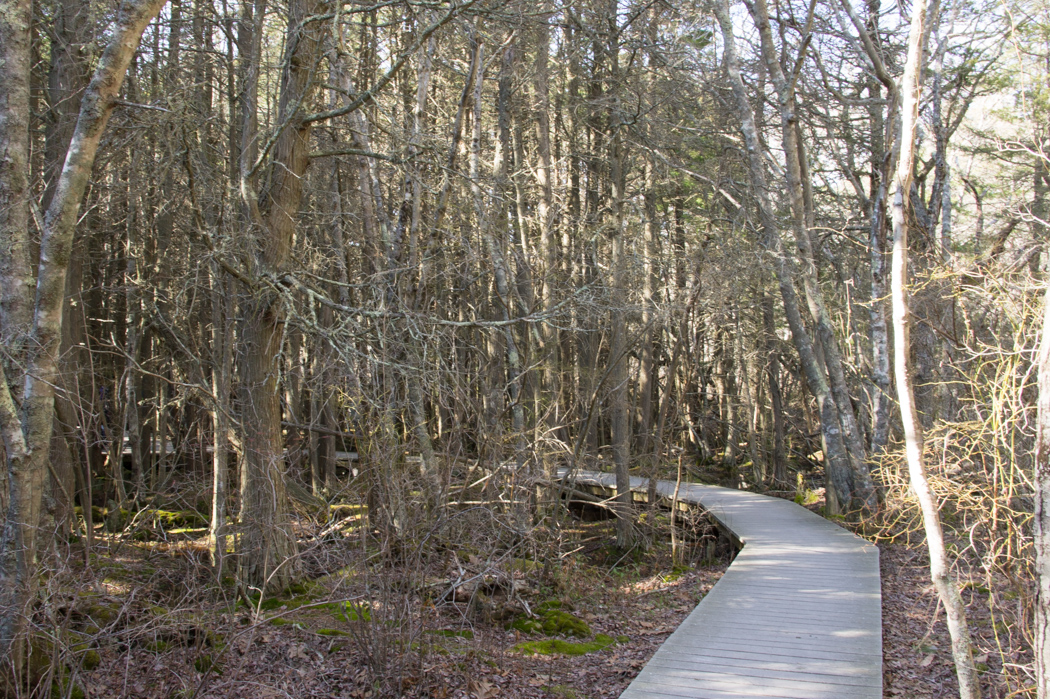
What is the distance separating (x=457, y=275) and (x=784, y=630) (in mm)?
5590

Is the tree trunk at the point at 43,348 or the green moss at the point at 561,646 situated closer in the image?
the tree trunk at the point at 43,348

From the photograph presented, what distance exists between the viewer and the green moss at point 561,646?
7.76m

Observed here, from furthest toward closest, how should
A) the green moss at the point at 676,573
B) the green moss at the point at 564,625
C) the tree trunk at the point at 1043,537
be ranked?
the green moss at the point at 676,573, the green moss at the point at 564,625, the tree trunk at the point at 1043,537

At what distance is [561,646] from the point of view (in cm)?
799

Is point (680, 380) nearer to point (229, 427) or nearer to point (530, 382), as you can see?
point (530, 382)

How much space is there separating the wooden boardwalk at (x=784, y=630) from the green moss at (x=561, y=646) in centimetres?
117

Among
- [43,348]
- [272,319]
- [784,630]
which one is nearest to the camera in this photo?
[43,348]

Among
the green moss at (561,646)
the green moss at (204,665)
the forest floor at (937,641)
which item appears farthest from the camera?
the green moss at (561,646)

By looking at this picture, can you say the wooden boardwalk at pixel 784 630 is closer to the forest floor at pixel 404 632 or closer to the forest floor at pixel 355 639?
the forest floor at pixel 404 632

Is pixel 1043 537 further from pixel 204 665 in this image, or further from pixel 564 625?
pixel 204 665

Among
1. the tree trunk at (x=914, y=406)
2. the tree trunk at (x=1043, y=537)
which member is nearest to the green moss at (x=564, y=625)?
the tree trunk at (x=914, y=406)

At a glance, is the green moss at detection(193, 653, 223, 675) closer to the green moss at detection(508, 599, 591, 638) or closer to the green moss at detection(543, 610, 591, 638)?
the green moss at detection(508, 599, 591, 638)

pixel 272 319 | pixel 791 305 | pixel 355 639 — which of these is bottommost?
pixel 355 639

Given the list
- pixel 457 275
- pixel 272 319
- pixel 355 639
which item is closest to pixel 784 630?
pixel 355 639
